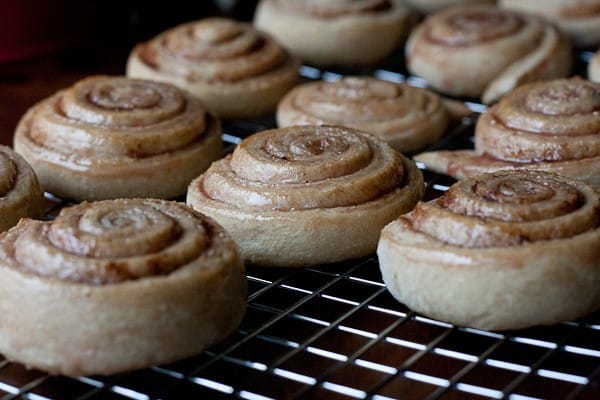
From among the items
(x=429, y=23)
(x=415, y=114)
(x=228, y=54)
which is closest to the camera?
(x=415, y=114)

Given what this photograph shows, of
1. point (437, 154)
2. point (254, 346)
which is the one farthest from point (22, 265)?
point (437, 154)

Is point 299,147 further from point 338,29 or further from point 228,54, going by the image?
point 338,29

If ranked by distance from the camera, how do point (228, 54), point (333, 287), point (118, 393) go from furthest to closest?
1. point (228, 54)
2. point (333, 287)
3. point (118, 393)

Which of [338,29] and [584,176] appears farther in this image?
[338,29]

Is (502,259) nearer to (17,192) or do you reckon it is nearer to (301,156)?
(301,156)

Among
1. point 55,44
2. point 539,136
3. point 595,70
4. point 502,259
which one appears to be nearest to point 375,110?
point 539,136

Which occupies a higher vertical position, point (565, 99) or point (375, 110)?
point (565, 99)

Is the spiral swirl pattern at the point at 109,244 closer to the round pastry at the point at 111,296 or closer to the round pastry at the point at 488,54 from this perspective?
the round pastry at the point at 111,296
